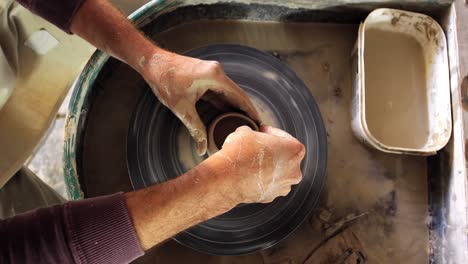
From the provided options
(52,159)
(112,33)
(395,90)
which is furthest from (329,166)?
(52,159)

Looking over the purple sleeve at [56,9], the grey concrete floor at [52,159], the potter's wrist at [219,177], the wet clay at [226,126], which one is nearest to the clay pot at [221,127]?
the wet clay at [226,126]

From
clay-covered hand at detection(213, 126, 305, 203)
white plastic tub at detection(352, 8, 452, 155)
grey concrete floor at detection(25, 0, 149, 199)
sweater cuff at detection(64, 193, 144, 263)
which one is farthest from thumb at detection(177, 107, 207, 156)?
grey concrete floor at detection(25, 0, 149, 199)

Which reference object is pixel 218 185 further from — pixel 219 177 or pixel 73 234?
pixel 73 234

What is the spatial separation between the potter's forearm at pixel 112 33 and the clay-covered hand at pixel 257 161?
1.19ft

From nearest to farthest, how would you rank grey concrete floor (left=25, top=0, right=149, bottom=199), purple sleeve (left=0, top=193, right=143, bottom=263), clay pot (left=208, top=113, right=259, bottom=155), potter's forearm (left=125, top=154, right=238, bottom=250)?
purple sleeve (left=0, top=193, right=143, bottom=263), potter's forearm (left=125, top=154, right=238, bottom=250), clay pot (left=208, top=113, right=259, bottom=155), grey concrete floor (left=25, top=0, right=149, bottom=199)

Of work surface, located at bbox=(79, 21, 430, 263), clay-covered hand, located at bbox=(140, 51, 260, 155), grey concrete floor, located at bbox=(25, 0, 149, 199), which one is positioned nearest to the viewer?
clay-covered hand, located at bbox=(140, 51, 260, 155)

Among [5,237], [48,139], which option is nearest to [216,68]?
[5,237]

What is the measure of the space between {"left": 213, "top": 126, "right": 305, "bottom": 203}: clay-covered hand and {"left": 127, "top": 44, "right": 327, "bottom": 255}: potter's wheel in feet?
0.88

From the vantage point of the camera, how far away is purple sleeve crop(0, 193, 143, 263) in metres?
0.90

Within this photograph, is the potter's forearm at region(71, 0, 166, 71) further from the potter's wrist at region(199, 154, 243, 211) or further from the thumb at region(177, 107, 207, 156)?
the potter's wrist at region(199, 154, 243, 211)

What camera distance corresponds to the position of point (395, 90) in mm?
1592

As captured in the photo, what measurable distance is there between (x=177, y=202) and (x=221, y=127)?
1.11 ft

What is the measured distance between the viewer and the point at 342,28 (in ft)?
5.45

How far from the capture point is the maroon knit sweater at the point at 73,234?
902 millimetres
